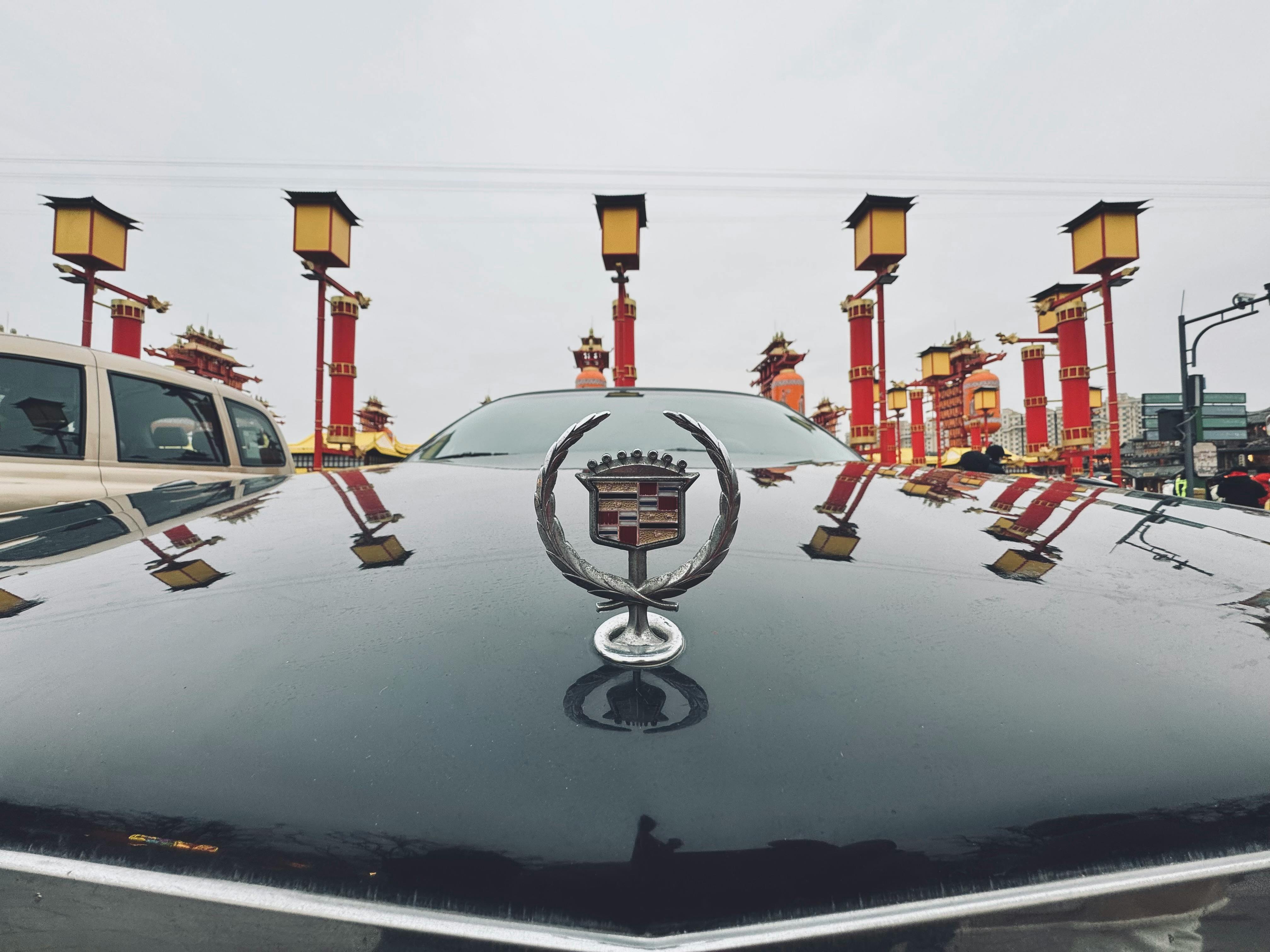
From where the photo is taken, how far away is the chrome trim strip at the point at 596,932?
435 millimetres

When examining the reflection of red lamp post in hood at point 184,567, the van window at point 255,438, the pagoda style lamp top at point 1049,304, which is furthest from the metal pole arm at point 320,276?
the pagoda style lamp top at point 1049,304

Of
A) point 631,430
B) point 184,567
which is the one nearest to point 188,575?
point 184,567

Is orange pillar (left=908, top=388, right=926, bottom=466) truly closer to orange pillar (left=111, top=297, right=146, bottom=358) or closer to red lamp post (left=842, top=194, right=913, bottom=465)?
red lamp post (left=842, top=194, right=913, bottom=465)

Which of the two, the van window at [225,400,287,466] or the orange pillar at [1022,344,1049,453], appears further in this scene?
the orange pillar at [1022,344,1049,453]

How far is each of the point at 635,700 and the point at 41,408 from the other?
3.69 m

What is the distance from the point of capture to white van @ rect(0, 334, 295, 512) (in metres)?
2.61

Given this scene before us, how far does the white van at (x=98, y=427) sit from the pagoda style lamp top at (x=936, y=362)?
30.5m

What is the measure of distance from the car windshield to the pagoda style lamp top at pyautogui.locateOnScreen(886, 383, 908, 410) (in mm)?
36883

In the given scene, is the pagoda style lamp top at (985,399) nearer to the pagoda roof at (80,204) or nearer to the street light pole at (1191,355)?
the street light pole at (1191,355)

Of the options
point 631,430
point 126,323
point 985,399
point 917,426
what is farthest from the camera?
point 917,426

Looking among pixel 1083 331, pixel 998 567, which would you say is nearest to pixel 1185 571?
pixel 998 567

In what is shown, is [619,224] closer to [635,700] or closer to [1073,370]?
[635,700]

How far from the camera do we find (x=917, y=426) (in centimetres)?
3597

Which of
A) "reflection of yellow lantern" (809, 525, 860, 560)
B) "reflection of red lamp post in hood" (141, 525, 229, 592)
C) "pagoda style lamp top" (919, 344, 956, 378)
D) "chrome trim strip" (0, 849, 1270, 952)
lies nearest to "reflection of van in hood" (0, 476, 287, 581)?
"reflection of red lamp post in hood" (141, 525, 229, 592)
